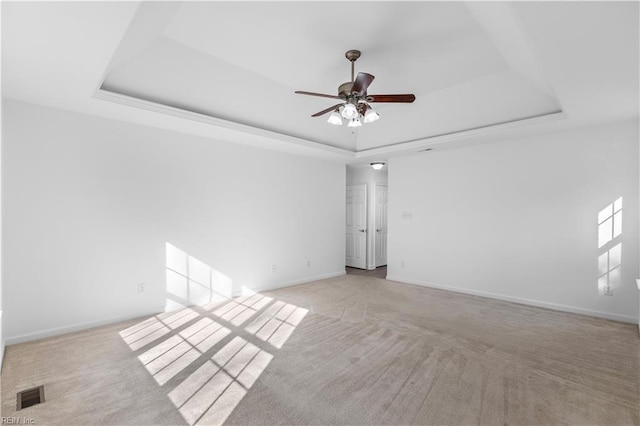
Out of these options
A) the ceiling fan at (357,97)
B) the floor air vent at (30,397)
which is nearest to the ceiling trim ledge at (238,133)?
the ceiling fan at (357,97)

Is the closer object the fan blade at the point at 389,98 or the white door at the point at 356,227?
the fan blade at the point at 389,98

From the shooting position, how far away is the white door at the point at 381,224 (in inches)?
313

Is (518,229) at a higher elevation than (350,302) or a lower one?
higher

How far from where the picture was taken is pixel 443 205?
5.73 meters

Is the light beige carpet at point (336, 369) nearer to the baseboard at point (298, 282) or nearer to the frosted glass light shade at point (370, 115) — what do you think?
the baseboard at point (298, 282)

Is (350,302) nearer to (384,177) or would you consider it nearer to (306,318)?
(306,318)

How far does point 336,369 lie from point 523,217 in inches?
152

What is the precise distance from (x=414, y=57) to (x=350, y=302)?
3448 mm

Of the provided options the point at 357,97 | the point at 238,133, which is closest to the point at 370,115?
the point at 357,97

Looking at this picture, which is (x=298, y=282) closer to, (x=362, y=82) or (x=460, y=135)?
(x=460, y=135)

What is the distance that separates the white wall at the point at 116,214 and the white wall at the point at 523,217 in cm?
266

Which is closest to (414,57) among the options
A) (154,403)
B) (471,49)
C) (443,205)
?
(471,49)

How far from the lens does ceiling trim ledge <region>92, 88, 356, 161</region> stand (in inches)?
135

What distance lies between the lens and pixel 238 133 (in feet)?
14.8
